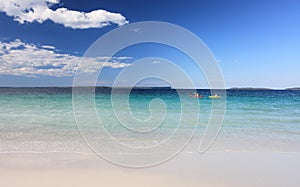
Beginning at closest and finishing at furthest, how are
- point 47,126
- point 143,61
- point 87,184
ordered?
point 87,184, point 143,61, point 47,126

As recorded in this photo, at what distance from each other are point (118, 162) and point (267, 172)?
323 cm

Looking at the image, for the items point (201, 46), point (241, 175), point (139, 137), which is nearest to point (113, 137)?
point (139, 137)

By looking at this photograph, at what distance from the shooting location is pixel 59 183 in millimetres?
4676

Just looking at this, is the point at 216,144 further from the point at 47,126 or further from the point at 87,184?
the point at 47,126

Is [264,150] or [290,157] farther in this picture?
[264,150]

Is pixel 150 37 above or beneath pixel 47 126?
above

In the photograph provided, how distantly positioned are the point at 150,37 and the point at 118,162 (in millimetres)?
3838

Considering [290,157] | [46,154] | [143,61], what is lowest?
[290,157]

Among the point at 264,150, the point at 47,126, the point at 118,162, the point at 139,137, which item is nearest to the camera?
the point at 118,162

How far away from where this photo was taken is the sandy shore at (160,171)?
188 inches

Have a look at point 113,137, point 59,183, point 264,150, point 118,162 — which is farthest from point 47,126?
point 264,150

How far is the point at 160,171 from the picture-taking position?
5414 millimetres

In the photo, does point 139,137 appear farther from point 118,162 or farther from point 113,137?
point 118,162

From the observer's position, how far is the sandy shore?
4.77 meters
